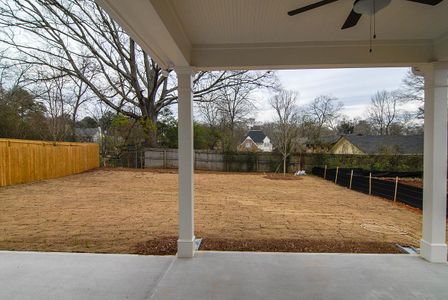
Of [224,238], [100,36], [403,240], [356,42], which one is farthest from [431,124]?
[100,36]

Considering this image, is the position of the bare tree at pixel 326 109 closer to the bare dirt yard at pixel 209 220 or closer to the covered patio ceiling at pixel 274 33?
the bare dirt yard at pixel 209 220

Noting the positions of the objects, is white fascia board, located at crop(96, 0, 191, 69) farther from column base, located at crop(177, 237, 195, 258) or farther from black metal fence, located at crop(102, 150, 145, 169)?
black metal fence, located at crop(102, 150, 145, 169)

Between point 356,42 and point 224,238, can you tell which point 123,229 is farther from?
point 356,42

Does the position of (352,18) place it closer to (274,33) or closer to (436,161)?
(274,33)

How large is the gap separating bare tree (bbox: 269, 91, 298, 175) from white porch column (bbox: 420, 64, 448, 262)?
37.4ft

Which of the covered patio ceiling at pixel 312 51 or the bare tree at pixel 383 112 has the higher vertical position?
the bare tree at pixel 383 112

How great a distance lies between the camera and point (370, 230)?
4.70 metres

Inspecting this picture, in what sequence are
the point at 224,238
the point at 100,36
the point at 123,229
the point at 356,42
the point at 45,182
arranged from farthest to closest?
the point at 100,36 → the point at 45,182 → the point at 123,229 → the point at 224,238 → the point at 356,42

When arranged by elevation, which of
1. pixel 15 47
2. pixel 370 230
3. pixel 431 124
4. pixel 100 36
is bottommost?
pixel 370 230

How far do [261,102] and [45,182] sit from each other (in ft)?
42.2

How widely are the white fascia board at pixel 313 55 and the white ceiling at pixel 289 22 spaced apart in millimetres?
90

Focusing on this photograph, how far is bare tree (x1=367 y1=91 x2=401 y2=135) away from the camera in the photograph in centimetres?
2486

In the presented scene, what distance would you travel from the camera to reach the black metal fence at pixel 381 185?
6.90 m

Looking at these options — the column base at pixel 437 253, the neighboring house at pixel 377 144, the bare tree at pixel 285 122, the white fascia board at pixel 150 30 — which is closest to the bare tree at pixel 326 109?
the neighboring house at pixel 377 144
